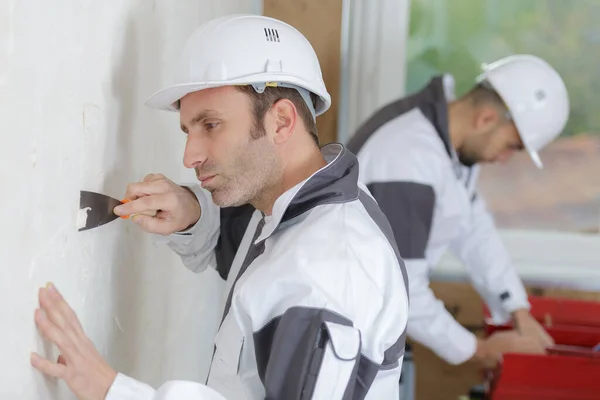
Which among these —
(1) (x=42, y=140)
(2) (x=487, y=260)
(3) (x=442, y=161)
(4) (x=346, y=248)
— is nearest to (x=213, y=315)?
(3) (x=442, y=161)

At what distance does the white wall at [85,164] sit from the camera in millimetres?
822

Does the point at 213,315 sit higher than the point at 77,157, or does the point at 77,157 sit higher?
the point at 77,157

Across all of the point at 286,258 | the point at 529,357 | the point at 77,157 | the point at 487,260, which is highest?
the point at 77,157

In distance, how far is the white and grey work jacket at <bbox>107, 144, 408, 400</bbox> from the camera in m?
0.96

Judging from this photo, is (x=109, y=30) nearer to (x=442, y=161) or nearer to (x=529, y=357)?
(x=442, y=161)

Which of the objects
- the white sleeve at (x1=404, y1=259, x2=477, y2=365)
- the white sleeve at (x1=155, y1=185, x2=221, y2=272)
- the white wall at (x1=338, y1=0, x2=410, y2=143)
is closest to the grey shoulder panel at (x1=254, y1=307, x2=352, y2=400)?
the white sleeve at (x1=155, y1=185, x2=221, y2=272)

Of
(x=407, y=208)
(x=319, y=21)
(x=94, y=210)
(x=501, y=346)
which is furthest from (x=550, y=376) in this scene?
(x=319, y=21)

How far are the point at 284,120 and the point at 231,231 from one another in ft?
1.19

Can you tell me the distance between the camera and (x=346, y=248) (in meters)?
1.05

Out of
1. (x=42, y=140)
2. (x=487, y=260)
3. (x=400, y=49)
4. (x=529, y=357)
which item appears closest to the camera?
(x=42, y=140)

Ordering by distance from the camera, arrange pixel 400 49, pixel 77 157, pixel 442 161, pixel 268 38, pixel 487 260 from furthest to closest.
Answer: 1. pixel 400 49
2. pixel 487 260
3. pixel 442 161
4. pixel 268 38
5. pixel 77 157

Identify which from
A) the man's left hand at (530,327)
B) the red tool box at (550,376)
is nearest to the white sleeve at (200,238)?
the red tool box at (550,376)

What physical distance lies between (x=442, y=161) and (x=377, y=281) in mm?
1119

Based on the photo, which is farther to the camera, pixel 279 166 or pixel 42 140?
pixel 279 166
